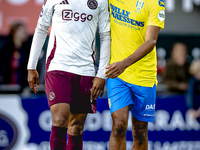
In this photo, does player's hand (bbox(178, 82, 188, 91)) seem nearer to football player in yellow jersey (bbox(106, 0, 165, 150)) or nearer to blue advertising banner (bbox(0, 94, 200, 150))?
blue advertising banner (bbox(0, 94, 200, 150))

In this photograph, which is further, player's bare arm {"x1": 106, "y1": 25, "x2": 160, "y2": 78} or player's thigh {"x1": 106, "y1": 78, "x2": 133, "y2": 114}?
player's thigh {"x1": 106, "y1": 78, "x2": 133, "y2": 114}

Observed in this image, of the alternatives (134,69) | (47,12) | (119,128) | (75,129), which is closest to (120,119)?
(119,128)

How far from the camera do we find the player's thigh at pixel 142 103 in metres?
3.39

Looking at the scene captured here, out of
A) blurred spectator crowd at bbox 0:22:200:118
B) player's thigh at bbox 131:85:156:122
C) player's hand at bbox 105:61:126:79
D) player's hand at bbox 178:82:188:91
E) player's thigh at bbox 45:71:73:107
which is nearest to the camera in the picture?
player's hand at bbox 105:61:126:79

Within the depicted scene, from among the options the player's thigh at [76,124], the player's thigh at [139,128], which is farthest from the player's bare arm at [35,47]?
the player's thigh at [139,128]

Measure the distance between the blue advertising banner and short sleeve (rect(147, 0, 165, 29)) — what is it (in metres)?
2.78

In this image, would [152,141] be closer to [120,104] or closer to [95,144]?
[95,144]

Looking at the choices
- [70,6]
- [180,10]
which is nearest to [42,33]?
[70,6]

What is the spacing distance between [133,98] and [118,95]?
226 millimetres

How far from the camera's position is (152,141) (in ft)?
18.9

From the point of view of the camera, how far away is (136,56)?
2.99 m

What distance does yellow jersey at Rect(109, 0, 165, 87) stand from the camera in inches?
127

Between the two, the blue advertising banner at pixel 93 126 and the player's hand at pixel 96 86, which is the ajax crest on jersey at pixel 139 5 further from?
the blue advertising banner at pixel 93 126

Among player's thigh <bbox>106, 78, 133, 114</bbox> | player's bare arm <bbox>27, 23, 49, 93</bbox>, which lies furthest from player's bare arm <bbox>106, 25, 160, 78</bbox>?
player's bare arm <bbox>27, 23, 49, 93</bbox>
